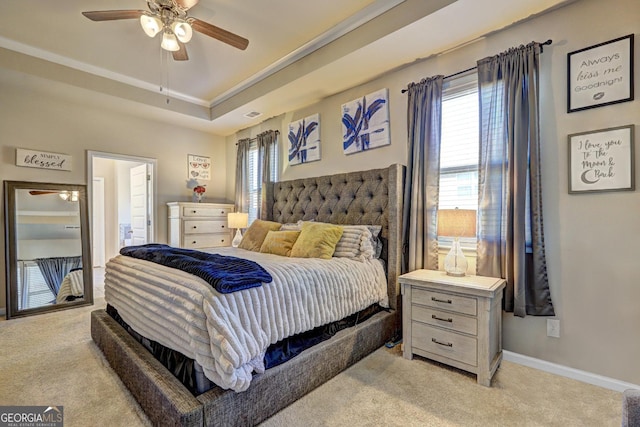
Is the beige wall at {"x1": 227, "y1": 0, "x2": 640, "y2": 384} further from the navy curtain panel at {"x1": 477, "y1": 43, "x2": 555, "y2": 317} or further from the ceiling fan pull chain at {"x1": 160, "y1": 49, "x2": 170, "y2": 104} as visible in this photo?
the ceiling fan pull chain at {"x1": 160, "y1": 49, "x2": 170, "y2": 104}

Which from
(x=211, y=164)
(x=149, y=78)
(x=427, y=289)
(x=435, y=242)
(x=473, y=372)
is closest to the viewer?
(x=473, y=372)

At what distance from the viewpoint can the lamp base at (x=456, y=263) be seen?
7.54ft

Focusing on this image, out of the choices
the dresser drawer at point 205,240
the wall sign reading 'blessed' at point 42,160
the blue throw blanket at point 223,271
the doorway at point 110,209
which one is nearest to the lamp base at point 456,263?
the blue throw blanket at point 223,271

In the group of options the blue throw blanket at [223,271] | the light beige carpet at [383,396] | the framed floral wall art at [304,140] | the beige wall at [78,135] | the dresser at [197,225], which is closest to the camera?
the blue throw blanket at [223,271]

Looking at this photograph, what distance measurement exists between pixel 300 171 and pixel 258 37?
1.66 meters

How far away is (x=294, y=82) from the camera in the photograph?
329 centimetres

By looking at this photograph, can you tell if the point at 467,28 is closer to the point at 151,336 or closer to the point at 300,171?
the point at 300,171

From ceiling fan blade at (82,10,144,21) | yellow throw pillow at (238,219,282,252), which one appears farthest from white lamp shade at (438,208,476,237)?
ceiling fan blade at (82,10,144,21)

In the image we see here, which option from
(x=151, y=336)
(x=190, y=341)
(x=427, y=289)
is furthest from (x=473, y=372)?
(x=151, y=336)

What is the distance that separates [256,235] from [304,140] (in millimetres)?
1465

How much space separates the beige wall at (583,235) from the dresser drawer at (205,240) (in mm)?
4001

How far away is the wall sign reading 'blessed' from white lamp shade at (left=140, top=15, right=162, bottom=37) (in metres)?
2.58

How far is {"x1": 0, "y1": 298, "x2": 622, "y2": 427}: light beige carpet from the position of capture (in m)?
1.61

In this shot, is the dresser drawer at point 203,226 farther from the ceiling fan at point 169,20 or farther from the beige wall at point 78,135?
the ceiling fan at point 169,20
